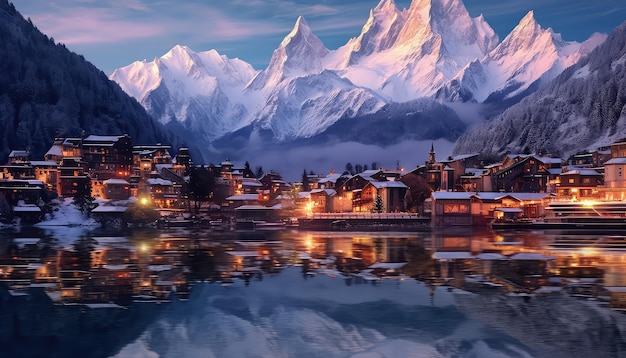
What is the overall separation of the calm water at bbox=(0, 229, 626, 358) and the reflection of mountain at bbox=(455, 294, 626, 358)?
52mm

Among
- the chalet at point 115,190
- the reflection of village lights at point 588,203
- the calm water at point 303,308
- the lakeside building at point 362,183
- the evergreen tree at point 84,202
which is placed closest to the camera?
the calm water at point 303,308

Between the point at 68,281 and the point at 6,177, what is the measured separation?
98.6 meters

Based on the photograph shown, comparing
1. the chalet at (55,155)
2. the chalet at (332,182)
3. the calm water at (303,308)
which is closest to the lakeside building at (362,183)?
the chalet at (55,155)

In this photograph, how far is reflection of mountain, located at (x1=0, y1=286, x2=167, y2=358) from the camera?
22.8m

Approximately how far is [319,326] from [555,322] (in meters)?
10.7

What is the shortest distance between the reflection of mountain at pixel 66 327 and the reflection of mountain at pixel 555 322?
1601 centimetres

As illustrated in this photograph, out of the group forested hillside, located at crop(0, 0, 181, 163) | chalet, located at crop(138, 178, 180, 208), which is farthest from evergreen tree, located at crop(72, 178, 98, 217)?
forested hillside, located at crop(0, 0, 181, 163)

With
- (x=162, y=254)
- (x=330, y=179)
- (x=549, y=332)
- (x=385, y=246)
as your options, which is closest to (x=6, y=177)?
(x=330, y=179)

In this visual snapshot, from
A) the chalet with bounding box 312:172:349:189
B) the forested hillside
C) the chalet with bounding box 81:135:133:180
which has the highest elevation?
the forested hillside

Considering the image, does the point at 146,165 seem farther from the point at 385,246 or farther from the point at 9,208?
the point at 385,246

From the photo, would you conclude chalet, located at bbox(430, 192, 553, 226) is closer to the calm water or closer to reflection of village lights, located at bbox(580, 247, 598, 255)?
reflection of village lights, located at bbox(580, 247, 598, 255)

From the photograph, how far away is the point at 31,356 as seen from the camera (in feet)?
71.9

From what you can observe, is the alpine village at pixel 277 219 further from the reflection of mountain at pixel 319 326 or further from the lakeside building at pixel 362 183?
the reflection of mountain at pixel 319 326

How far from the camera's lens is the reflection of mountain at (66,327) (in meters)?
22.8
